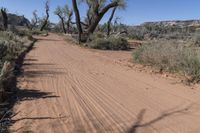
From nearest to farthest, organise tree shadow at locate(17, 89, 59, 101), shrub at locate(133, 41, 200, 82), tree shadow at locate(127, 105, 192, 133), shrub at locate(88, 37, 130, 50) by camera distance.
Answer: tree shadow at locate(127, 105, 192, 133)
tree shadow at locate(17, 89, 59, 101)
shrub at locate(133, 41, 200, 82)
shrub at locate(88, 37, 130, 50)

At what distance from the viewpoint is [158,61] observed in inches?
614

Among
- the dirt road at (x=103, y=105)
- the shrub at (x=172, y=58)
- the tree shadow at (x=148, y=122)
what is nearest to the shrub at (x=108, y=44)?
the shrub at (x=172, y=58)

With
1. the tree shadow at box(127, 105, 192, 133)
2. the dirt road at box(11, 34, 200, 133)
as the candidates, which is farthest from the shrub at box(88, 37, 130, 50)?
the tree shadow at box(127, 105, 192, 133)

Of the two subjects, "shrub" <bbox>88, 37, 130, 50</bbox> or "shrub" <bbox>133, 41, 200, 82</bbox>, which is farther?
"shrub" <bbox>88, 37, 130, 50</bbox>

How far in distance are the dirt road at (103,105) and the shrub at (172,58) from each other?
116 centimetres

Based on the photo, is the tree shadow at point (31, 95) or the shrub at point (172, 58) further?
the shrub at point (172, 58)

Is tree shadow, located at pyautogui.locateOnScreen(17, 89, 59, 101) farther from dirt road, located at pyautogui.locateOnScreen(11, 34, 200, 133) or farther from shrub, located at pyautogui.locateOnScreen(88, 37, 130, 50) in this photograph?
A: shrub, located at pyautogui.locateOnScreen(88, 37, 130, 50)

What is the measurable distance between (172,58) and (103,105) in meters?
7.33

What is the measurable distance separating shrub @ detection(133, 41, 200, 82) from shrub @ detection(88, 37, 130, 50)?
12758 millimetres

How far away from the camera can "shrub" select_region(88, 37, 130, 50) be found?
31.3 m

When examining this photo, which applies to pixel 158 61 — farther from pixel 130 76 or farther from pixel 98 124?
pixel 98 124

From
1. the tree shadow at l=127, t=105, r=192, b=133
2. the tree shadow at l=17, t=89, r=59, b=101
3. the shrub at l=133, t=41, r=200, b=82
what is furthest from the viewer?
the shrub at l=133, t=41, r=200, b=82

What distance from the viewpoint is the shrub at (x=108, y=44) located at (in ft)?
103

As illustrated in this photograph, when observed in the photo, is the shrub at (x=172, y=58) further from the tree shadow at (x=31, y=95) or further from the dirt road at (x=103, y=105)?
the tree shadow at (x=31, y=95)
